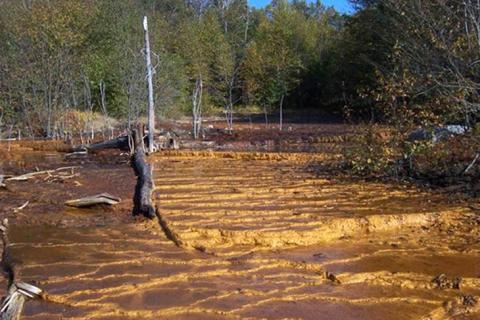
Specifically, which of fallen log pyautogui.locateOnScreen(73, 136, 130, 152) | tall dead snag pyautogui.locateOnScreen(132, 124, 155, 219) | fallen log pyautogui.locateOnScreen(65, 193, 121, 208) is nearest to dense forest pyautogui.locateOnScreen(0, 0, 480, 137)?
fallen log pyautogui.locateOnScreen(73, 136, 130, 152)

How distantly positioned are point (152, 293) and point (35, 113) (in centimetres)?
2343

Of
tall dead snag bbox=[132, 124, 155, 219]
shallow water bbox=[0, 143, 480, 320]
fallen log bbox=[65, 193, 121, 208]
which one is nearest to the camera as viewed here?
shallow water bbox=[0, 143, 480, 320]

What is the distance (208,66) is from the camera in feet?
121

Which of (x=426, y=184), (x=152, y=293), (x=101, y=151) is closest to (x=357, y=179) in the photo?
(x=426, y=184)

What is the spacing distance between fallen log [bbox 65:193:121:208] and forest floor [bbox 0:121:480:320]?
150 millimetres

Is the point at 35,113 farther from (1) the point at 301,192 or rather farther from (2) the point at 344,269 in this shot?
(2) the point at 344,269

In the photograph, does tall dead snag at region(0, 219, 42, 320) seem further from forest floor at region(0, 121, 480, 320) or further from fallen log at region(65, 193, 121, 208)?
fallen log at region(65, 193, 121, 208)

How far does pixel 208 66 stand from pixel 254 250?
30708 millimetres

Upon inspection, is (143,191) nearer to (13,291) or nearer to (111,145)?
(13,291)

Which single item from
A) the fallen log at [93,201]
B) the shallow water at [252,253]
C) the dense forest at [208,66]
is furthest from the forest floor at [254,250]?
the dense forest at [208,66]

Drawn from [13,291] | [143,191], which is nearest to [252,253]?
[13,291]

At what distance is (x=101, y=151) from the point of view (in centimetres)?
2044

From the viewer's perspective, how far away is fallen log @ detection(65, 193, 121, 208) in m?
9.79

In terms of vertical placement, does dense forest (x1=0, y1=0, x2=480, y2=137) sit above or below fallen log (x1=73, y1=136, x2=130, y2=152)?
above
